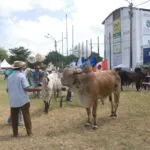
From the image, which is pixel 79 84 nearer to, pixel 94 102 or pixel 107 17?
pixel 94 102

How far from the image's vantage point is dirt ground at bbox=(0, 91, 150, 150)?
30.9 feet

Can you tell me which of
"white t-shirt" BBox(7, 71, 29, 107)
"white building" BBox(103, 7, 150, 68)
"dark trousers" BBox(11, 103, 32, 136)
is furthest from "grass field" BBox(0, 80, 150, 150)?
"white building" BBox(103, 7, 150, 68)

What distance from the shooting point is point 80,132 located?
1101 centimetres

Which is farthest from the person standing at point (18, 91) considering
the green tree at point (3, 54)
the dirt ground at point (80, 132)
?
the green tree at point (3, 54)

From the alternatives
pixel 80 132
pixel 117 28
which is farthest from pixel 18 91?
pixel 117 28

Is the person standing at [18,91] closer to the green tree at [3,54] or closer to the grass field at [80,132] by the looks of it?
the grass field at [80,132]

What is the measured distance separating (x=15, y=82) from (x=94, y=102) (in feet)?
8.03

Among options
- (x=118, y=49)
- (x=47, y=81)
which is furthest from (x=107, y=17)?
(x=47, y=81)

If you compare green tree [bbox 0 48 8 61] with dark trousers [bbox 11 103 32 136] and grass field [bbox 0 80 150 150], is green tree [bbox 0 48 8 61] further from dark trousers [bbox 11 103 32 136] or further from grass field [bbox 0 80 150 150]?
dark trousers [bbox 11 103 32 136]

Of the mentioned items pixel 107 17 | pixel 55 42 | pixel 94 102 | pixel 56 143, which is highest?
pixel 107 17

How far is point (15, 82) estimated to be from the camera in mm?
10523

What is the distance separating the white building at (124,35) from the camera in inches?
2896

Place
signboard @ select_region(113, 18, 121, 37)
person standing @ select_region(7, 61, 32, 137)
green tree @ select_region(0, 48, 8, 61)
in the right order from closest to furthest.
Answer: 1. person standing @ select_region(7, 61, 32, 137)
2. signboard @ select_region(113, 18, 121, 37)
3. green tree @ select_region(0, 48, 8, 61)

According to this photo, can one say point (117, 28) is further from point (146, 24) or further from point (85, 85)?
point (85, 85)
